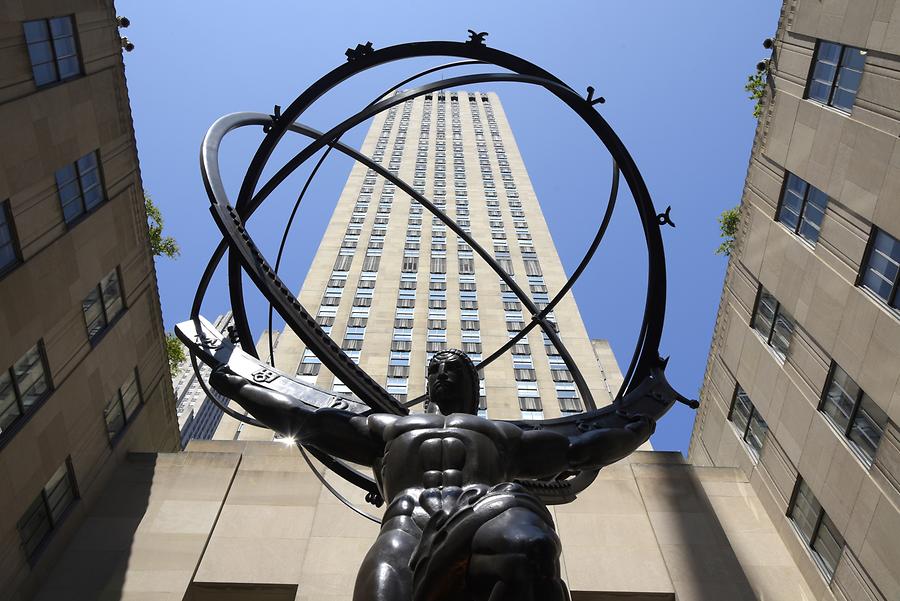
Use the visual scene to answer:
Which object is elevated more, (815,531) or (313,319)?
(313,319)

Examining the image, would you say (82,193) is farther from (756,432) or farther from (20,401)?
(756,432)

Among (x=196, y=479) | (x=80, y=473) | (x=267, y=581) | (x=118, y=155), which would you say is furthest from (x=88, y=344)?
(x=267, y=581)

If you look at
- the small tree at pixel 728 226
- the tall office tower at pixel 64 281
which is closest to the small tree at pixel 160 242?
the tall office tower at pixel 64 281

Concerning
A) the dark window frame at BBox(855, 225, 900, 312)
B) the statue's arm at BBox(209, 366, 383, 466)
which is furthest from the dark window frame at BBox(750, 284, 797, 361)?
the statue's arm at BBox(209, 366, 383, 466)

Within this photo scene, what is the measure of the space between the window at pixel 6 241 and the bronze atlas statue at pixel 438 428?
13.3 feet

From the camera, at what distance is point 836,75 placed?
50.1ft

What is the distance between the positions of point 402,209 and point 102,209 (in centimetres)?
3490

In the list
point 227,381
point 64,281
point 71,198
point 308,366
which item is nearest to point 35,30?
point 71,198

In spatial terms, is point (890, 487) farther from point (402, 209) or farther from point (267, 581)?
point (402, 209)

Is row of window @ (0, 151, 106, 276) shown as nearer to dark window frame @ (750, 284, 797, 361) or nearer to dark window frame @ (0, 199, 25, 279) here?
dark window frame @ (0, 199, 25, 279)

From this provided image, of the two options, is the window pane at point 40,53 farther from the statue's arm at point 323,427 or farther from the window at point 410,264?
the window at point 410,264

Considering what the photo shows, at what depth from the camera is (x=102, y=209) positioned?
15.1 meters

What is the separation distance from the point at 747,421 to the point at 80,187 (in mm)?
16286

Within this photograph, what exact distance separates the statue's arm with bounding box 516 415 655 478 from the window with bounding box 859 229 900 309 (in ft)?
25.3
